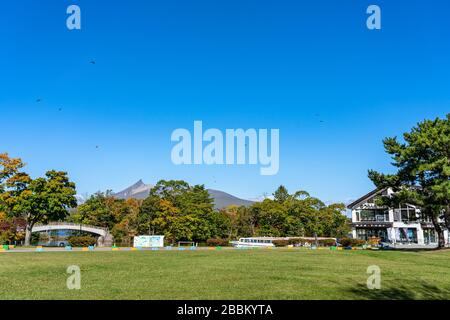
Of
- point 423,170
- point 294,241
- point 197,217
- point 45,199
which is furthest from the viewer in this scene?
point 197,217

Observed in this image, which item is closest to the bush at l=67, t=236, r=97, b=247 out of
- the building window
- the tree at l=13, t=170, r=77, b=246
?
the tree at l=13, t=170, r=77, b=246

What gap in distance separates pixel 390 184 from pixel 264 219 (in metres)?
37.7

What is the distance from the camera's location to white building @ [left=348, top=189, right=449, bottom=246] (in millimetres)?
63312

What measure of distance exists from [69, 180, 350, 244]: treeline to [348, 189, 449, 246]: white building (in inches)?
276

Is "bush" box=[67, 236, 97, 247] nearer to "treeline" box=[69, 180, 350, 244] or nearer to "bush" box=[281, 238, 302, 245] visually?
"treeline" box=[69, 180, 350, 244]

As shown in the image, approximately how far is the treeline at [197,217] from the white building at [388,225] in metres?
7.00

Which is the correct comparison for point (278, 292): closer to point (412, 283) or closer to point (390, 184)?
point (412, 283)

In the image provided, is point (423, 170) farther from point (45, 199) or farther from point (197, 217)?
point (45, 199)

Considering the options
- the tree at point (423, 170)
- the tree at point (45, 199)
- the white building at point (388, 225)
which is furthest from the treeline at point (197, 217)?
the tree at point (423, 170)

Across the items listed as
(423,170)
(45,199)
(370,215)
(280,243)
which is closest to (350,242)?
(280,243)

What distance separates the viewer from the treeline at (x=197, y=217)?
64.4 meters

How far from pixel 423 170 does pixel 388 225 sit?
3482 centimetres

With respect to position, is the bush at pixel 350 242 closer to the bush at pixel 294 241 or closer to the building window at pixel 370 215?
the bush at pixel 294 241

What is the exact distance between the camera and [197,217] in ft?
210
